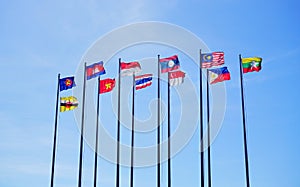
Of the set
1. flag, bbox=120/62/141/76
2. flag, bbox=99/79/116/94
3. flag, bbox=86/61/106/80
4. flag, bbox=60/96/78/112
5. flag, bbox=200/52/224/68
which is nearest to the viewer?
flag, bbox=200/52/224/68

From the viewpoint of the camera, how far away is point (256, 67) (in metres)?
30.6

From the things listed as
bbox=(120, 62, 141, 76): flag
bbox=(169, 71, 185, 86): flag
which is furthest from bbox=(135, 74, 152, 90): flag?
bbox=(169, 71, 185, 86): flag

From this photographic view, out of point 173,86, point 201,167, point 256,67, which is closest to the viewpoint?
point 201,167

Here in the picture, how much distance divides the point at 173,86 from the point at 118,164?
720 centimetres

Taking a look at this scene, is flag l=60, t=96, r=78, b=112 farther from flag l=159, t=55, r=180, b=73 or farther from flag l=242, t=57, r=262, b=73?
flag l=242, t=57, r=262, b=73

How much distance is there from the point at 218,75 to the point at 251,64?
99.1 inches

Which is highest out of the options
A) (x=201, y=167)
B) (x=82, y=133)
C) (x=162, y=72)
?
(x=162, y=72)

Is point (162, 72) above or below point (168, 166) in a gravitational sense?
above

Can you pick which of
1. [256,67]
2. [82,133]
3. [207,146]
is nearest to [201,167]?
[207,146]

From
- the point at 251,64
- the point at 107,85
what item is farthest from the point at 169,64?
the point at 251,64

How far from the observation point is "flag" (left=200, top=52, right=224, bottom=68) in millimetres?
30672

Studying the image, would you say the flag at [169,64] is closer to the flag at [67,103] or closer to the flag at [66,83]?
the flag at [66,83]

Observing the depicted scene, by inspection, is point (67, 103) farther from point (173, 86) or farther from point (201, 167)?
point (201, 167)

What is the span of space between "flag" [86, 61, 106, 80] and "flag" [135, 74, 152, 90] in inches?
117
